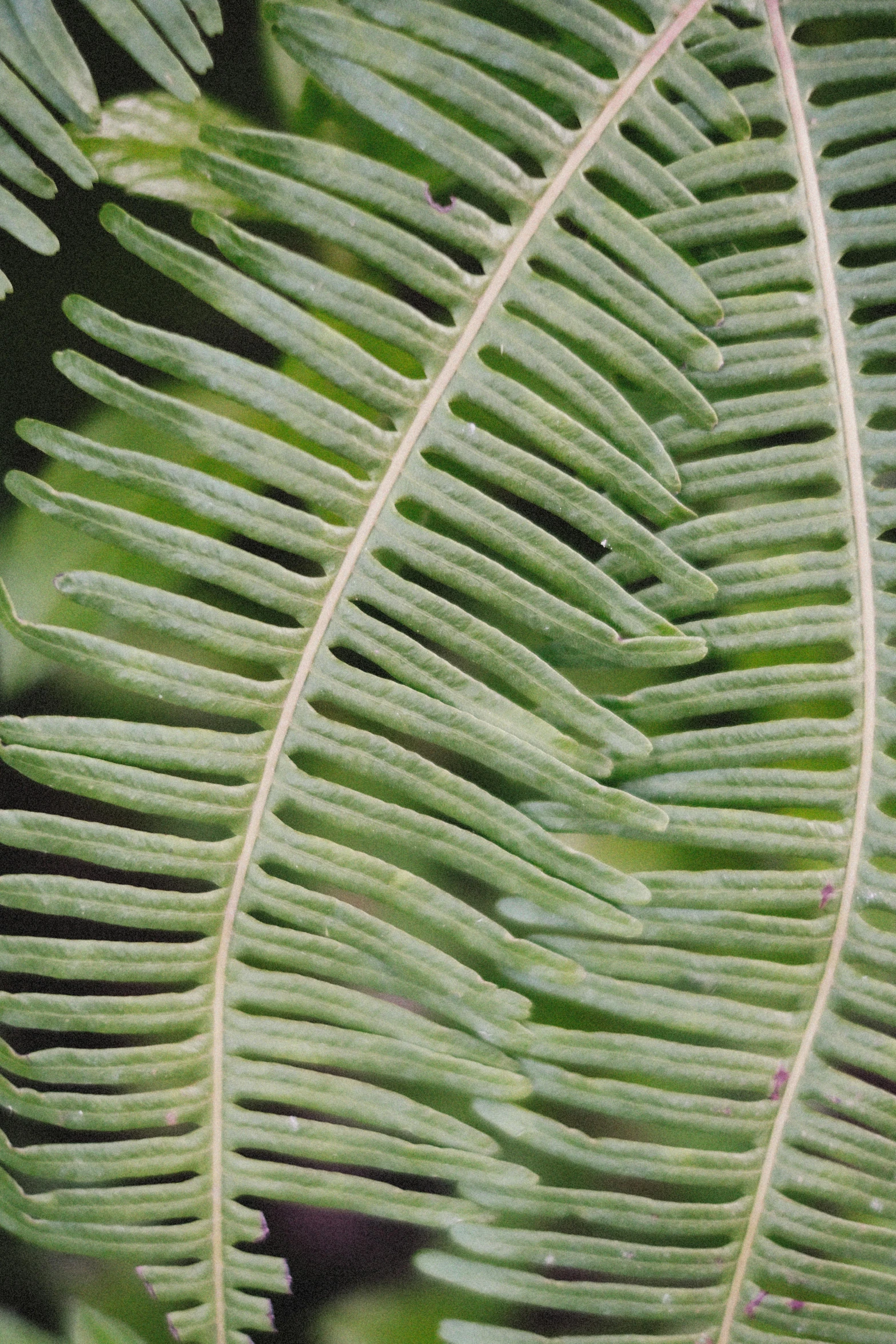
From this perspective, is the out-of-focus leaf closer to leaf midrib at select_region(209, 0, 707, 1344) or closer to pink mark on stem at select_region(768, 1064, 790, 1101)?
leaf midrib at select_region(209, 0, 707, 1344)

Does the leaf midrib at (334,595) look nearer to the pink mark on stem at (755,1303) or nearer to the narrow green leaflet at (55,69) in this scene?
the narrow green leaflet at (55,69)

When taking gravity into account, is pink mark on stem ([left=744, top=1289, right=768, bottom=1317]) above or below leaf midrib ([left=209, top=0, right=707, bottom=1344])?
below

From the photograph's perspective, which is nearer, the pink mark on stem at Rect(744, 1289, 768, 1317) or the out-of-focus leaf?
the pink mark on stem at Rect(744, 1289, 768, 1317)

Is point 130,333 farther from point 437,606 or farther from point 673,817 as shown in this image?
point 673,817

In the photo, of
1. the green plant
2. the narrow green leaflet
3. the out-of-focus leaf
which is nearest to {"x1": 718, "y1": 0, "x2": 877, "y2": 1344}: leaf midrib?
the green plant

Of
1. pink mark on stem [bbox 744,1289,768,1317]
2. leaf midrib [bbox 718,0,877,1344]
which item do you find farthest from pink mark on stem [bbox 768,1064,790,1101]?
pink mark on stem [bbox 744,1289,768,1317]

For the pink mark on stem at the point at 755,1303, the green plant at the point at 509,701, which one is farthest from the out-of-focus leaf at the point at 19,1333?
the pink mark on stem at the point at 755,1303

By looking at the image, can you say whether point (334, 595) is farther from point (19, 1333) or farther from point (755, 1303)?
point (19, 1333)

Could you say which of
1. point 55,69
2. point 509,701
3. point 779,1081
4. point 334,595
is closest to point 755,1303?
Answer: point 779,1081

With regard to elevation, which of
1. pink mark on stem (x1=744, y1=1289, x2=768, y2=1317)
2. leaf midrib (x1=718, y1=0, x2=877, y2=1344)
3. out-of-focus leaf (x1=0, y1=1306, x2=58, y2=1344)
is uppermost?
leaf midrib (x1=718, y1=0, x2=877, y2=1344)
